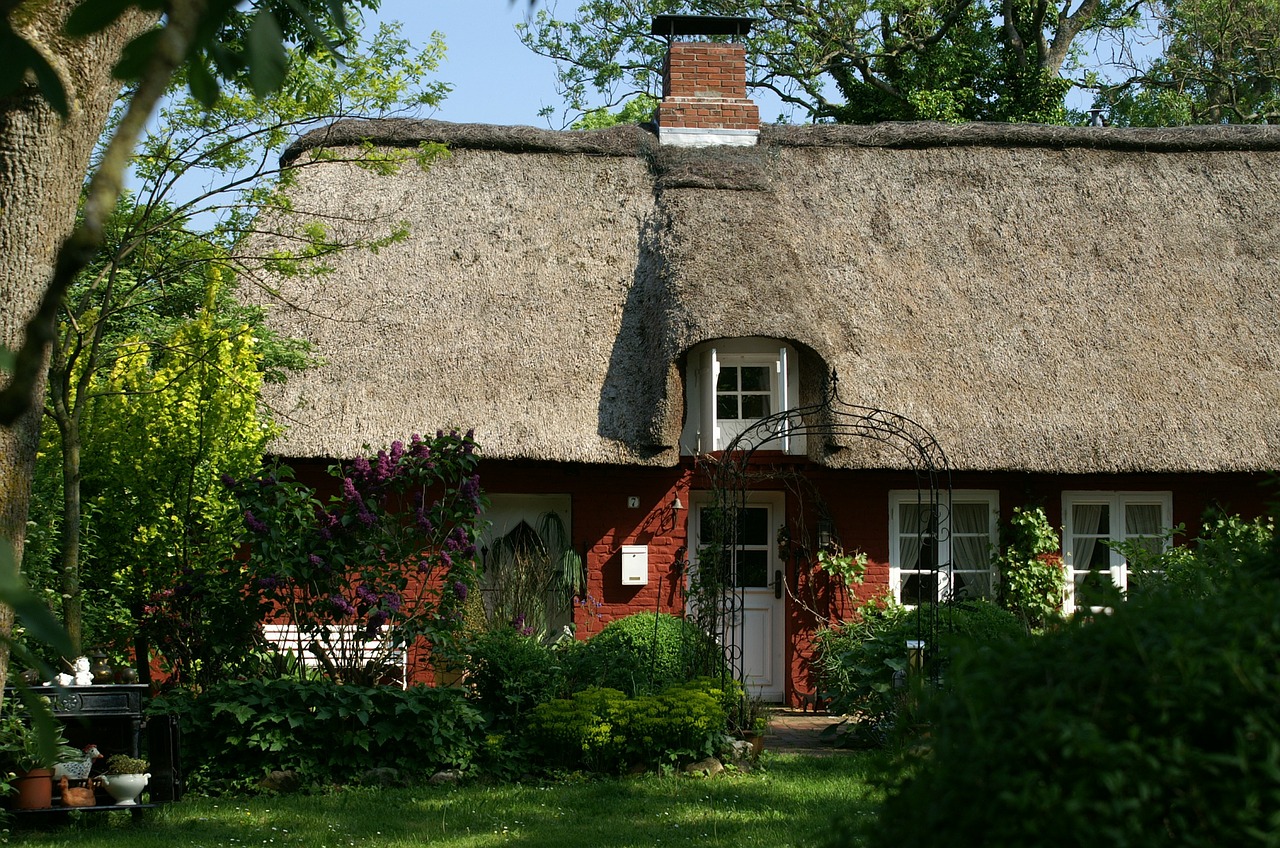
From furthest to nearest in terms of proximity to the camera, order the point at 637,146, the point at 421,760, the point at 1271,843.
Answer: the point at 637,146
the point at 421,760
the point at 1271,843

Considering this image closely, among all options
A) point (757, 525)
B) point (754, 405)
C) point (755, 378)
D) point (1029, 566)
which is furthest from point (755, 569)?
point (1029, 566)

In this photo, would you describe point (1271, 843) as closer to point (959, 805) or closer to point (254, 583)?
point (959, 805)

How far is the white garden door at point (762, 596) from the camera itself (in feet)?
38.9

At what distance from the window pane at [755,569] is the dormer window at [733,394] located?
3.78 feet

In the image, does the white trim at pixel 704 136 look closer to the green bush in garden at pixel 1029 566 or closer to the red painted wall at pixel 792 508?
the red painted wall at pixel 792 508

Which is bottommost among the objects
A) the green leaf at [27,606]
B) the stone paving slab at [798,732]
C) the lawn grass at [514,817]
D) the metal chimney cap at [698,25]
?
the stone paving slab at [798,732]

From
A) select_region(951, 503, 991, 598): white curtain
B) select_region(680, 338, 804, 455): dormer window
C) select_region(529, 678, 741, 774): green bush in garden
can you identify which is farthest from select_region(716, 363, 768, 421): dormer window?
select_region(529, 678, 741, 774): green bush in garden

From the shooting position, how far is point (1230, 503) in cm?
1203

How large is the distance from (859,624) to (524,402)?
11.7 ft

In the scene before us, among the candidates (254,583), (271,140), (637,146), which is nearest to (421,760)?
(254,583)

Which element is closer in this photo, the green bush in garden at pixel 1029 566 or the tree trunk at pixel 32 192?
the tree trunk at pixel 32 192

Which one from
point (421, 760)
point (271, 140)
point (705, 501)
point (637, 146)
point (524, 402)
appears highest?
point (637, 146)

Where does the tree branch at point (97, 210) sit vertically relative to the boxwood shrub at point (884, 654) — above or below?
above

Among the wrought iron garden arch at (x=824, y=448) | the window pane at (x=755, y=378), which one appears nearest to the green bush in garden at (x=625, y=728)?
the wrought iron garden arch at (x=824, y=448)
